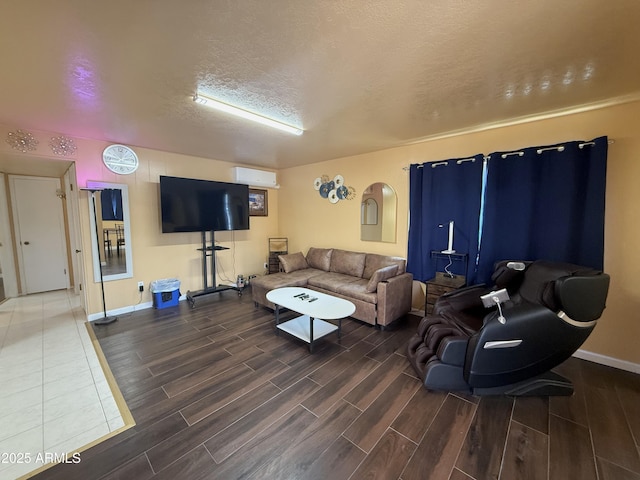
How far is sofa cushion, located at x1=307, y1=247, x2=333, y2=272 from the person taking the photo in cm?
460

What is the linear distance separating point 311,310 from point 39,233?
561 cm

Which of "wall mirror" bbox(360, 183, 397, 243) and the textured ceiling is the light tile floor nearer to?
the textured ceiling

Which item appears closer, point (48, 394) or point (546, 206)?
point (48, 394)

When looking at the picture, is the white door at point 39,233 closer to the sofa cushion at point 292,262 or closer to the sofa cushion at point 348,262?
the sofa cushion at point 292,262

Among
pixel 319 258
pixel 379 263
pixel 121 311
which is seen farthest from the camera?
pixel 319 258

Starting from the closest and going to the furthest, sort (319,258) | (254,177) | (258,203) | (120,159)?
1. (120,159)
2. (319,258)
3. (254,177)
4. (258,203)

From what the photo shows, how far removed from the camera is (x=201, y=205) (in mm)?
4277

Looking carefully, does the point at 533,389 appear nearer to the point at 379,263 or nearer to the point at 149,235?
the point at 379,263

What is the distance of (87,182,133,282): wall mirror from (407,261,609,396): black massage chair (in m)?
4.18

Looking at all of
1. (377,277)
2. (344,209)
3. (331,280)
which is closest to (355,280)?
(331,280)

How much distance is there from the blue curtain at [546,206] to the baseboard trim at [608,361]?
0.95 m

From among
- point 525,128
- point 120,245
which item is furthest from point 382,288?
point 120,245

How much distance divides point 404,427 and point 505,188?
8.75ft

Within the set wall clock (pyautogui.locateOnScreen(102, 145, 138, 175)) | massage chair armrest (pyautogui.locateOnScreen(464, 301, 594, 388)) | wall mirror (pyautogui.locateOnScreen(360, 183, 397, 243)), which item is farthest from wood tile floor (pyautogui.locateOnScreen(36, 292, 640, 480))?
wall clock (pyautogui.locateOnScreen(102, 145, 138, 175))
